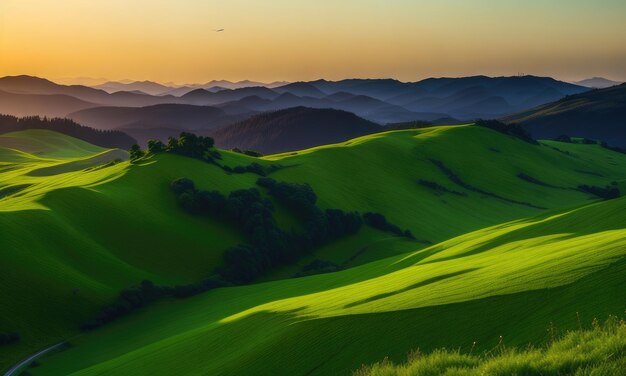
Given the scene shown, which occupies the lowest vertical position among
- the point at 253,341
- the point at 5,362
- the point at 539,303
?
the point at 5,362

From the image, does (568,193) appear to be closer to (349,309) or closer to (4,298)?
(4,298)

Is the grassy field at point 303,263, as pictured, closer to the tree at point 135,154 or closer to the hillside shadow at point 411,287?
the hillside shadow at point 411,287

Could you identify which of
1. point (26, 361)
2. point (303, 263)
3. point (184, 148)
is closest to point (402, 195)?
point (303, 263)

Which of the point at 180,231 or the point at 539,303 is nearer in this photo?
the point at 539,303

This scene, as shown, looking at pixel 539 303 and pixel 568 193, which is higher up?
pixel 539 303

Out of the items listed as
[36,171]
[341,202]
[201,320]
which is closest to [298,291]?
[201,320]

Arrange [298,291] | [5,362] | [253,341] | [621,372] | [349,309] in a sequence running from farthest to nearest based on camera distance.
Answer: [5,362] < [298,291] < [253,341] < [349,309] < [621,372]
